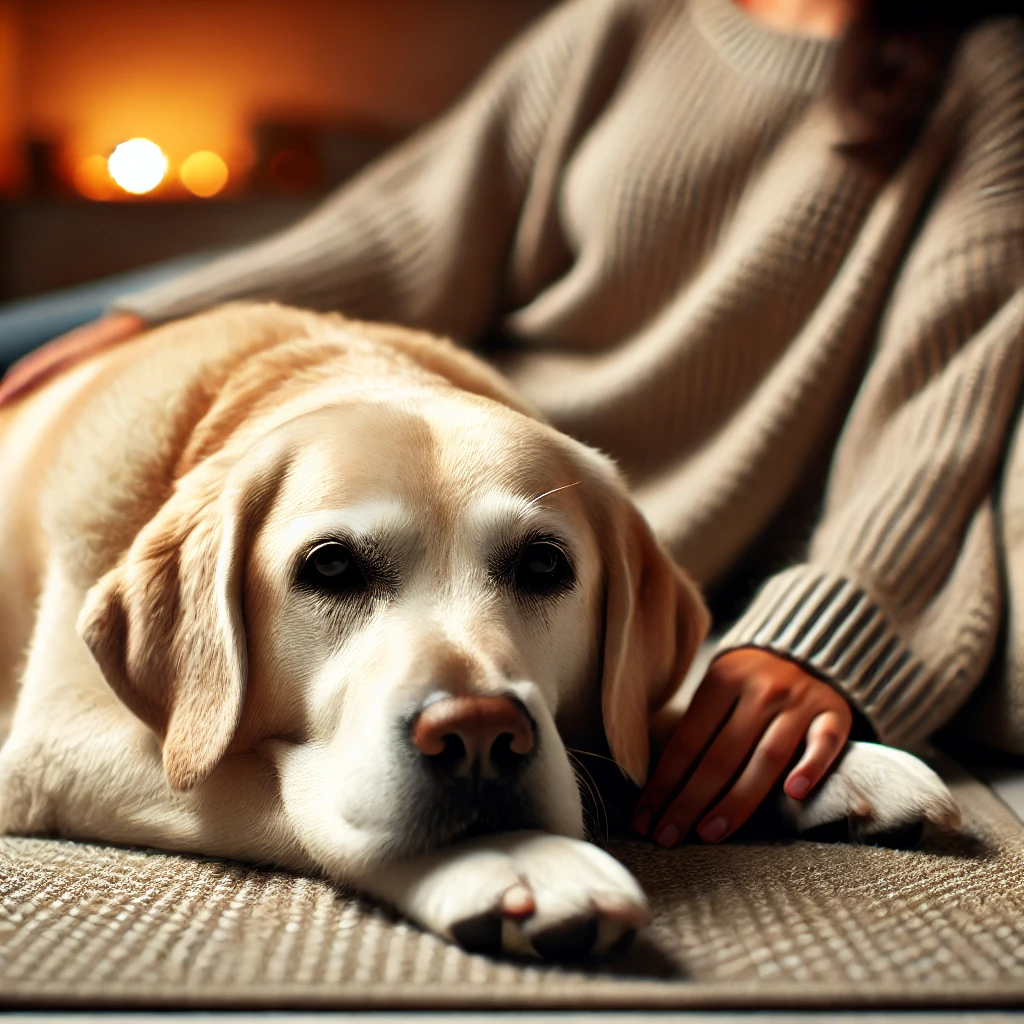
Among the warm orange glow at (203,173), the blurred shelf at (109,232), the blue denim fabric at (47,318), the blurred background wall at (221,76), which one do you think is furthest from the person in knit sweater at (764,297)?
the blurred background wall at (221,76)

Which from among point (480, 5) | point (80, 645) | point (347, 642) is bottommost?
point (80, 645)

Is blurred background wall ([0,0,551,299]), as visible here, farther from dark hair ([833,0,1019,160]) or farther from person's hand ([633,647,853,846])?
person's hand ([633,647,853,846])

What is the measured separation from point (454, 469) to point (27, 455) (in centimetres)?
82

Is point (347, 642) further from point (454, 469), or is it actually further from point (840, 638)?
point (840, 638)

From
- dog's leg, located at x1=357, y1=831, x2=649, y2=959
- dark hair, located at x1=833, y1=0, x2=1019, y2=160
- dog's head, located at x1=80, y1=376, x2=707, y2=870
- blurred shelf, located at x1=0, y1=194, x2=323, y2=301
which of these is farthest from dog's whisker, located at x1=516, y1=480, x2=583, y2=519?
blurred shelf, located at x1=0, y1=194, x2=323, y2=301

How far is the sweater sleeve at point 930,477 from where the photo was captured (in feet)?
5.32

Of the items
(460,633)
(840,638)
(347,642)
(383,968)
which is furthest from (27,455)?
(840,638)

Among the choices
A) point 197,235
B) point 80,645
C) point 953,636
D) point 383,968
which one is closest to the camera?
point 383,968

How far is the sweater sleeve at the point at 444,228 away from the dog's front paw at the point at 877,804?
1.49 m

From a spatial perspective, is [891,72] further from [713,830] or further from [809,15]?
[713,830]

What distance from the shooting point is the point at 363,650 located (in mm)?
1158

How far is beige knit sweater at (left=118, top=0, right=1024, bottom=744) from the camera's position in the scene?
1743 mm

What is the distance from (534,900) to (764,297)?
149 centimetres

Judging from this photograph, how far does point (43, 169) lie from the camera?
4941 mm
